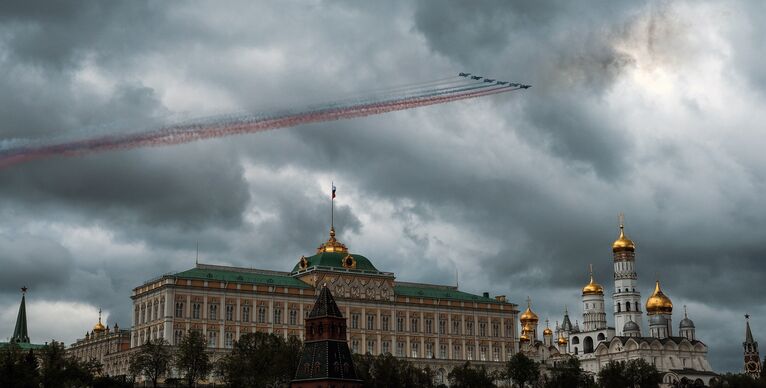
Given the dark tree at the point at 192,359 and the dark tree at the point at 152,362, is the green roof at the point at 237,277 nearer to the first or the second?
the dark tree at the point at 152,362

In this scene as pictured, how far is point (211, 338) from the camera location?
607 feet

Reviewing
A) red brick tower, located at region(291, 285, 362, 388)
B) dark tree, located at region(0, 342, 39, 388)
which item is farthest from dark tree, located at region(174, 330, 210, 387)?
dark tree, located at region(0, 342, 39, 388)

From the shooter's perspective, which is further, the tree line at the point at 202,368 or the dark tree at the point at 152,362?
the dark tree at the point at 152,362

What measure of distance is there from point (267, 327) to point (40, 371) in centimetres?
4267

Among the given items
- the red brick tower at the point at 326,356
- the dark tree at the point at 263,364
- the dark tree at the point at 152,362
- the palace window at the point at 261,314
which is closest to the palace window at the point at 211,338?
the palace window at the point at 261,314

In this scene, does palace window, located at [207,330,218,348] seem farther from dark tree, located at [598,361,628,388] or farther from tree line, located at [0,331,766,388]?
dark tree, located at [598,361,628,388]

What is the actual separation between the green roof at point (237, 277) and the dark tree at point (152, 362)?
2252 cm

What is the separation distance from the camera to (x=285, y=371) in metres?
152

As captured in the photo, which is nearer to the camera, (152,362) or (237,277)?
(152,362)

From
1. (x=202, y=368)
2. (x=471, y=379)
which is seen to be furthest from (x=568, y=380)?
(x=202, y=368)

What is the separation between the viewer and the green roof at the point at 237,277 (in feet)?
621

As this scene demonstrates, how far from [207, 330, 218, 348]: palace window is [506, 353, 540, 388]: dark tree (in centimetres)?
4697

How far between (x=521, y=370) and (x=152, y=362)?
5947 cm

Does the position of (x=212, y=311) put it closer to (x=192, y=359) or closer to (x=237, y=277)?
(x=237, y=277)
